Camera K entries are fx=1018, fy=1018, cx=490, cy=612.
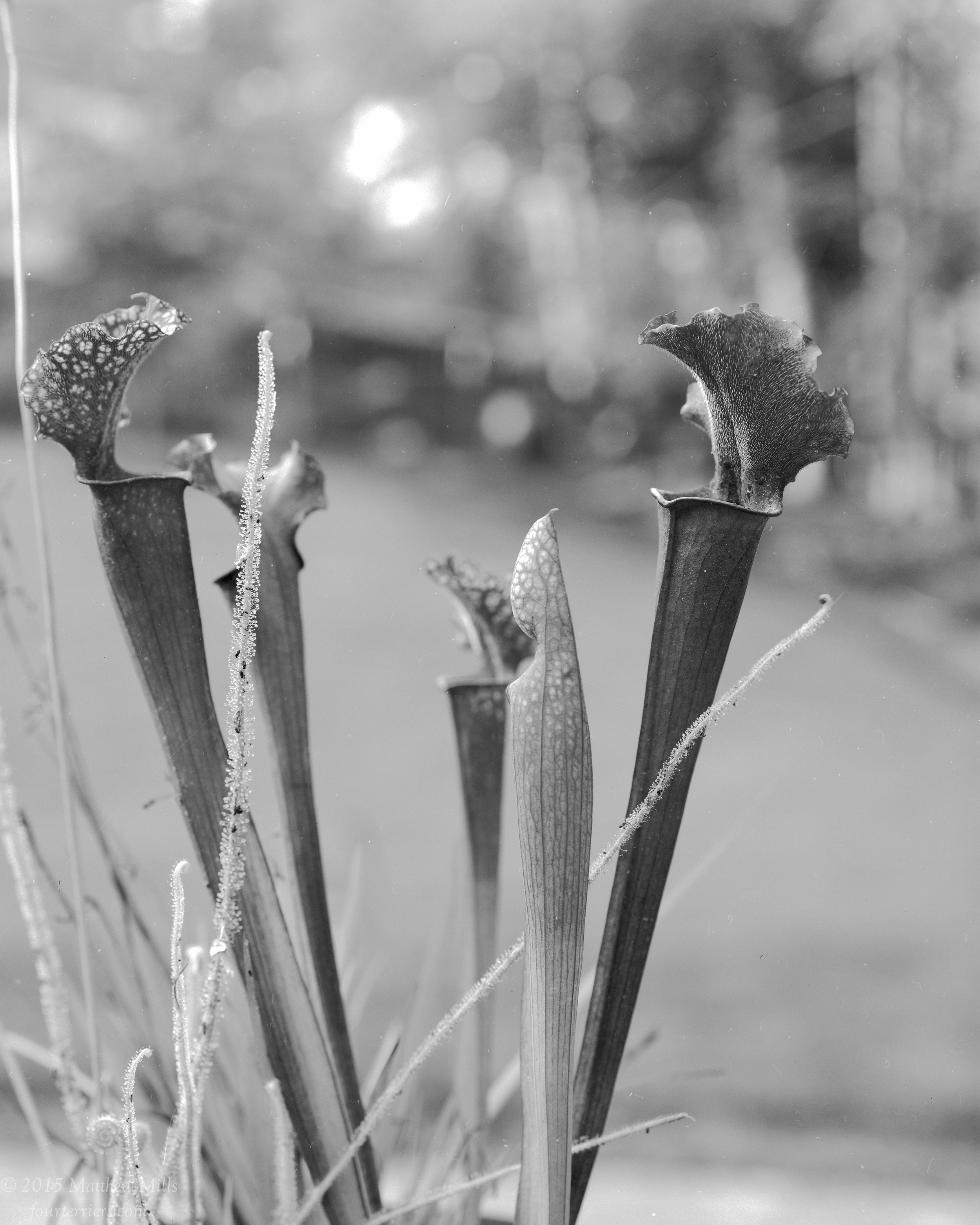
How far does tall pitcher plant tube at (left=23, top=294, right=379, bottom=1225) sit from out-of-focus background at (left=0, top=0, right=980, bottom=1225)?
2.09ft

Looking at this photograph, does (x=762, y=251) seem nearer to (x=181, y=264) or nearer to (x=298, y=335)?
(x=298, y=335)

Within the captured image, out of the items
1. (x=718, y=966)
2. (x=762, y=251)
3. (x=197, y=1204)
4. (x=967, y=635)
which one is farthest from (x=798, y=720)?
(x=197, y=1204)

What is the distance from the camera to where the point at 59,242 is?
1.90 m

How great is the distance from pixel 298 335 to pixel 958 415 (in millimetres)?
1417

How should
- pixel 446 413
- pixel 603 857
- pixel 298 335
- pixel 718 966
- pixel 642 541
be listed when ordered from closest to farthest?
pixel 603 857 → pixel 718 966 → pixel 642 541 → pixel 298 335 → pixel 446 413

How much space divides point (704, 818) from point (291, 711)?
1520mm

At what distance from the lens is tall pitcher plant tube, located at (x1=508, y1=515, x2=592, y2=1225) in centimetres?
15

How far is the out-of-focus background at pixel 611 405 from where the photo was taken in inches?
45.0

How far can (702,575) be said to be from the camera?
0.59 feet

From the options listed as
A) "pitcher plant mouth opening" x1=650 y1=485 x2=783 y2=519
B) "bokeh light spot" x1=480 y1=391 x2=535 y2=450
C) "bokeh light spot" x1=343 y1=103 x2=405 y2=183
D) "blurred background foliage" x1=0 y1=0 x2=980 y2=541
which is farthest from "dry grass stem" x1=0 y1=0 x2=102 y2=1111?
"bokeh light spot" x1=480 y1=391 x2=535 y2=450

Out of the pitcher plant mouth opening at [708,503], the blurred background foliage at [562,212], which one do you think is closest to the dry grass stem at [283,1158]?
the pitcher plant mouth opening at [708,503]

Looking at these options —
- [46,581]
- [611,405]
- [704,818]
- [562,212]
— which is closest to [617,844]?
[46,581]

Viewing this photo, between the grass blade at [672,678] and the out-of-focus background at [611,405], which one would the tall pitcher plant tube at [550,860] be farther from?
the out-of-focus background at [611,405]

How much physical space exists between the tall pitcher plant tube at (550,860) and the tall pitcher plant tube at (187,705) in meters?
0.04
